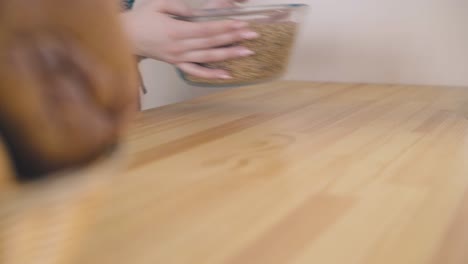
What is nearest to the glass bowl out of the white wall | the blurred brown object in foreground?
the white wall

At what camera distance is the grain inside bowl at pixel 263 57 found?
670 millimetres

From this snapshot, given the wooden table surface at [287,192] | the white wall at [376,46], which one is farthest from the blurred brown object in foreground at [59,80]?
the white wall at [376,46]

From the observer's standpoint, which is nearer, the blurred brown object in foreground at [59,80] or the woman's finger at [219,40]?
the blurred brown object in foreground at [59,80]

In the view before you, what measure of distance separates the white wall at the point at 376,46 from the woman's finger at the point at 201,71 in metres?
0.36

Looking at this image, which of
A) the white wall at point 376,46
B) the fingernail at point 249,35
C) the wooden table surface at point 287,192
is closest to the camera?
the wooden table surface at point 287,192

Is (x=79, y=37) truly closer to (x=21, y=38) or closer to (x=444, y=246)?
(x=21, y=38)

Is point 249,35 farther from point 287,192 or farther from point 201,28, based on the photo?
point 287,192

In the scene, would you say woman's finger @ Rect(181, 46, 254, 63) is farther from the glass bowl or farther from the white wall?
the white wall

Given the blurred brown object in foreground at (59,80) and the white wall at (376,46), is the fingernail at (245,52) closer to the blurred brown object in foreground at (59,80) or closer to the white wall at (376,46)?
the white wall at (376,46)

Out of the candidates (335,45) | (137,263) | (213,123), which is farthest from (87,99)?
(335,45)

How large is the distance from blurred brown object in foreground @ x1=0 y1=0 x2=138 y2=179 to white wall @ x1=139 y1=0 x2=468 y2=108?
0.92m

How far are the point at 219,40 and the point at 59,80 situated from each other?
0.55 m

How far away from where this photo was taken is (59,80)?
0.13 metres

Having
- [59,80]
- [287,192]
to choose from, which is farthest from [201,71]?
[59,80]
